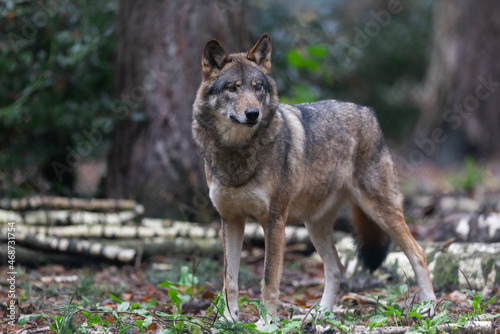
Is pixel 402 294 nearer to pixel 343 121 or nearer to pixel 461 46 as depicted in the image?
pixel 343 121

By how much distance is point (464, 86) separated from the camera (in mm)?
12672

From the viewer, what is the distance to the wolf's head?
381 centimetres

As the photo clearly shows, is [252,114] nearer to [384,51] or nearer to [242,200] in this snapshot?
[242,200]

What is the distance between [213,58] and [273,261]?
1.46 m

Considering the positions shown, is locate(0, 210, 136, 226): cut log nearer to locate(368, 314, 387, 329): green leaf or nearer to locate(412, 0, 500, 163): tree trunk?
locate(368, 314, 387, 329): green leaf

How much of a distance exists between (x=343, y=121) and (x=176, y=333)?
2.27 metres

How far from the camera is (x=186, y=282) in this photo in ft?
14.9

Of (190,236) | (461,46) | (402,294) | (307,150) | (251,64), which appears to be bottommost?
(190,236)

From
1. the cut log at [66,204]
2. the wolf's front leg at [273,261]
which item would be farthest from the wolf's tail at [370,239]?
the cut log at [66,204]

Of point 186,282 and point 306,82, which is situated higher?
point 306,82

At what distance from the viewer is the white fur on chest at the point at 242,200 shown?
152 inches

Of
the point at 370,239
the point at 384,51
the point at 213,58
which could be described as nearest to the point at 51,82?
the point at 213,58

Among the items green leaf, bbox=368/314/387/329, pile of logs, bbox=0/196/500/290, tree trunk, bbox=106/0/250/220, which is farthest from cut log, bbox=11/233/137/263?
green leaf, bbox=368/314/387/329

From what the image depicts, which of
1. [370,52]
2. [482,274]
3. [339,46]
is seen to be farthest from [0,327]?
[370,52]
